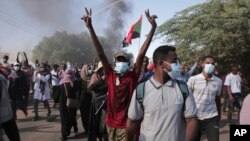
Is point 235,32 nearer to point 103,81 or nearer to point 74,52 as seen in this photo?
point 103,81

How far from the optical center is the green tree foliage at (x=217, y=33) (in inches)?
674

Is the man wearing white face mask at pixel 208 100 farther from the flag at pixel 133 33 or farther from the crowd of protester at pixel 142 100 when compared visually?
Answer: the flag at pixel 133 33

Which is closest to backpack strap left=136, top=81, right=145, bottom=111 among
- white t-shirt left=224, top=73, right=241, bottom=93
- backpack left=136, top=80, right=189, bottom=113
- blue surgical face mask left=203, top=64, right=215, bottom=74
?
backpack left=136, top=80, right=189, bottom=113

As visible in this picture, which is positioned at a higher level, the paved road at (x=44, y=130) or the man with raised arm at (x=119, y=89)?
the man with raised arm at (x=119, y=89)

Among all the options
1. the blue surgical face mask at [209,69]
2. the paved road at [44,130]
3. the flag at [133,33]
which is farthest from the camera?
the flag at [133,33]

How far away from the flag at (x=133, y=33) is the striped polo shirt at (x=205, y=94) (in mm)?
3348

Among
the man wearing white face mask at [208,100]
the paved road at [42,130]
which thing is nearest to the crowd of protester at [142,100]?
the man wearing white face mask at [208,100]

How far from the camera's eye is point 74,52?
230 feet

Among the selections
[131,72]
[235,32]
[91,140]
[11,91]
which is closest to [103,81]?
[91,140]

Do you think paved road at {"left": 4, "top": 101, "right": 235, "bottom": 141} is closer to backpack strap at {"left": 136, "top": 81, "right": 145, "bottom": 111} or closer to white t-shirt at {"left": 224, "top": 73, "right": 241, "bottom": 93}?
white t-shirt at {"left": 224, "top": 73, "right": 241, "bottom": 93}

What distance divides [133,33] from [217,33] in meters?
7.80

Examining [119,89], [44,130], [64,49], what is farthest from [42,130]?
[64,49]

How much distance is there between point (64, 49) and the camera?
69.2 m

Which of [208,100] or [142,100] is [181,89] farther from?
[208,100]
